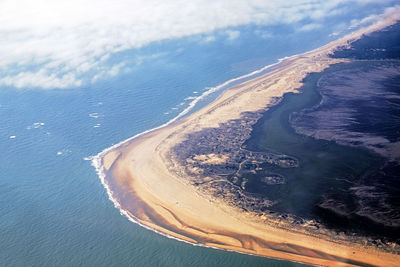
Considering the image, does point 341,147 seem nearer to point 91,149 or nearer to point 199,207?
point 199,207

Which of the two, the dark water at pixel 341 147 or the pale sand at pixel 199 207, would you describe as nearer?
the pale sand at pixel 199 207

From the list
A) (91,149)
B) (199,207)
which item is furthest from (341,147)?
(91,149)

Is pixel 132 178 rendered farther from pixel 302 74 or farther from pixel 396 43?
pixel 396 43

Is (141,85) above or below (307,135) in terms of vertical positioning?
above

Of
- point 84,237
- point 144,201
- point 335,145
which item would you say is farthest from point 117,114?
point 335,145

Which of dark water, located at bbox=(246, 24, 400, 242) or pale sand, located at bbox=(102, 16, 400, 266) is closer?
pale sand, located at bbox=(102, 16, 400, 266)
